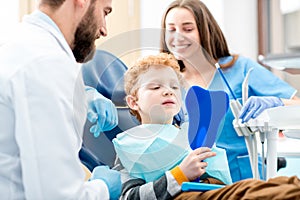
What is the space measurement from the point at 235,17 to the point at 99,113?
6.04ft

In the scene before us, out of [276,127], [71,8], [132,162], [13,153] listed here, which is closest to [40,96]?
[13,153]

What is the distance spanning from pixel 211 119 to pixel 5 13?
5.48 feet

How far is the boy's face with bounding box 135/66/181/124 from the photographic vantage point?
136 cm

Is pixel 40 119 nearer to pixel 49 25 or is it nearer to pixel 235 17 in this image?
pixel 49 25

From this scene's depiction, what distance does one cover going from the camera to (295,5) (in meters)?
0.80

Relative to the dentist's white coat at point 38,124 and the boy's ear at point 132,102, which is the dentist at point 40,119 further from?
the boy's ear at point 132,102

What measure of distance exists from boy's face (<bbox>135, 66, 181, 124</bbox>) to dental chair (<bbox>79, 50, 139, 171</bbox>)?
72 mm

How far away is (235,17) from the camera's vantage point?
2965mm

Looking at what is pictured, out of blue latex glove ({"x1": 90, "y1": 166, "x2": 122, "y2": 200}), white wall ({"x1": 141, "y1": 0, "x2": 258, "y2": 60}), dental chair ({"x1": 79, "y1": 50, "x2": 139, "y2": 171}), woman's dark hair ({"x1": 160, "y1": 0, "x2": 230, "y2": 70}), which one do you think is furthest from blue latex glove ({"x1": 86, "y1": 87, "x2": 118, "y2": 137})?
white wall ({"x1": 141, "y1": 0, "x2": 258, "y2": 60})

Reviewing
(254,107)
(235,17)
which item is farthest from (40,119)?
(235,17)

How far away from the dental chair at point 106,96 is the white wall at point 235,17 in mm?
1438

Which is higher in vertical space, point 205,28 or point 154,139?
point 205,28

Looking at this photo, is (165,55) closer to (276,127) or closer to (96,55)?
(96,55)

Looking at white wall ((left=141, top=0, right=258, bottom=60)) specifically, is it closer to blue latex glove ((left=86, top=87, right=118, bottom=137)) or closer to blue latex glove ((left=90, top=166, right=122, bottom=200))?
blue latex glove ((left=86, top=87, right=118, bottom=137))
